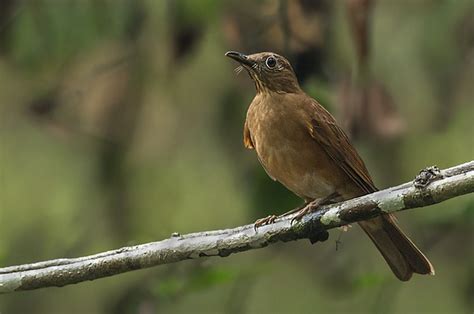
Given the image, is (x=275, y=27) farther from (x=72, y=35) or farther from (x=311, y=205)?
(x=311, y=205)

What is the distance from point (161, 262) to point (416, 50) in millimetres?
2608

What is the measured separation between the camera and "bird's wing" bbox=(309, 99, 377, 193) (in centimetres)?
485

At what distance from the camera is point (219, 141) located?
21.7 feet

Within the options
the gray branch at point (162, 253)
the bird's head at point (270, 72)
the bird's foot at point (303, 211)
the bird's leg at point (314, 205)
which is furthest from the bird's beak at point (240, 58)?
the gray branch at point (162, 253)

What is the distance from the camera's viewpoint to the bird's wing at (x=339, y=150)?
4848 millimetres

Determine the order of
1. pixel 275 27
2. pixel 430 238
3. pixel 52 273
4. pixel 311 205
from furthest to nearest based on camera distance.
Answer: pixel 275 27 < pixel 430 238 < pixel 311 205 < pixel 52 273

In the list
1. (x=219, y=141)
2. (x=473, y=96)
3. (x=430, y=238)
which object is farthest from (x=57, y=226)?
(x=473, y=96)

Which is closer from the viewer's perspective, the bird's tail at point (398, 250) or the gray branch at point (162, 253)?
the gray branch at point (162, 253)

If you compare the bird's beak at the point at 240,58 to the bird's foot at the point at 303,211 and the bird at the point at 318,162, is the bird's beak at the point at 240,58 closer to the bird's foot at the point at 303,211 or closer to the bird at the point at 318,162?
the bird at the point at 318,162

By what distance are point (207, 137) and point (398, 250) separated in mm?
2058

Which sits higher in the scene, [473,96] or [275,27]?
[275,27]

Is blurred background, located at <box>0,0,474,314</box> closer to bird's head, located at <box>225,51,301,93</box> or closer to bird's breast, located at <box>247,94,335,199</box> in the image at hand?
bird's head, located at <box>225,51,301,93</box>

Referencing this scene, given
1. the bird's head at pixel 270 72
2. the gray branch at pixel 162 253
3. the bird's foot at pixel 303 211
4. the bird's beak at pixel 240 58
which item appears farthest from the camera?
the bird's head at pixel 270 72

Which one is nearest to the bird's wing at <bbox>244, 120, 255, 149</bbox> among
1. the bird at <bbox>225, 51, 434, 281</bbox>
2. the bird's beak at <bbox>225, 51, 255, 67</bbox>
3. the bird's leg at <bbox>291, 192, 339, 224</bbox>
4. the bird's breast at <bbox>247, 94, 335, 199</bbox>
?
the bird at <bbox>225, 51, 434, 281</bbox>
